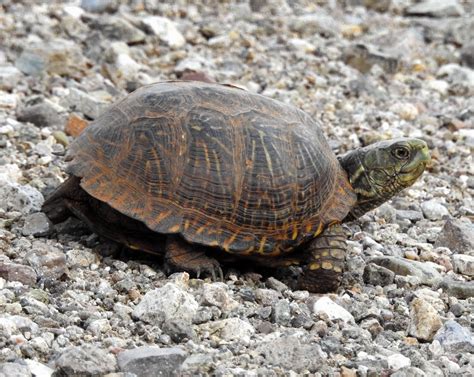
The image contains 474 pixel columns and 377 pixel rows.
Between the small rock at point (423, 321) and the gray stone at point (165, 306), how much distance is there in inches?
46.2

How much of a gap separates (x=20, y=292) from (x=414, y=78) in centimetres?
668

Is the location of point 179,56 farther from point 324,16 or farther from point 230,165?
point 230,165

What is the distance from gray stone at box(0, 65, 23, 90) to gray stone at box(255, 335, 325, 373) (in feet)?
14.5

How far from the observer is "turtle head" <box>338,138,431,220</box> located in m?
5.51

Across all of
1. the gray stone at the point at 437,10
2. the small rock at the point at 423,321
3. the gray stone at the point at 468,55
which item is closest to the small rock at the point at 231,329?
the small rock at the point at 423,321

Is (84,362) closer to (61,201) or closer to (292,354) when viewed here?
(292,354)

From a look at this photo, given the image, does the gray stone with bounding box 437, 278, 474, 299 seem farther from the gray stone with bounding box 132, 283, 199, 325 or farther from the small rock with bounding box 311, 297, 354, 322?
the gray stone with bounding box 132, 283, 199, 325

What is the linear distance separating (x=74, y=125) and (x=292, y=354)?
3.63m

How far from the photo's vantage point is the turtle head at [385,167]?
18.1 ft

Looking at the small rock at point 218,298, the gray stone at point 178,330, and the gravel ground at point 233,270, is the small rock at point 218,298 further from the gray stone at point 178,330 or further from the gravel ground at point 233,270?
the gray stone at point 178,330

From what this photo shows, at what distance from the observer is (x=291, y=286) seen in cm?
524

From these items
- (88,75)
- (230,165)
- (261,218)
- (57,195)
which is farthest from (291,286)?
(88,75)

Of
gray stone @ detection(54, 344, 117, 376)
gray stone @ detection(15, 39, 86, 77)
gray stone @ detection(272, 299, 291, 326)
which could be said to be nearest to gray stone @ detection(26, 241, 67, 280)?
gray stone @ detection(54, 344, 117, 376)

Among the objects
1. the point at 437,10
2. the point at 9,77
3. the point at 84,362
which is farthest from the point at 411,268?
the point at 437,10
